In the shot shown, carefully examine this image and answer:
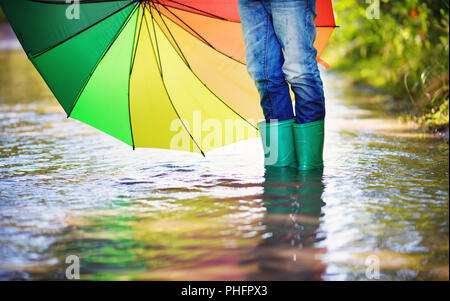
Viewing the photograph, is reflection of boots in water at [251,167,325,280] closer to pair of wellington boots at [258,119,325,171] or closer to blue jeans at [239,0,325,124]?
pair of wellington boots at [258,119,325,171]

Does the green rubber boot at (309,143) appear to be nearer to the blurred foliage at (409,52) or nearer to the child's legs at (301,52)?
the child's legs at (301,52)

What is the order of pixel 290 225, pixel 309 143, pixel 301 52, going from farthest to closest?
1. pixel 309 143
2. pixel 301 52
3. pixel 290 225

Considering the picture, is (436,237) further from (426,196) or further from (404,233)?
(426,196)

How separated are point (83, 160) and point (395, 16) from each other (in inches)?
146

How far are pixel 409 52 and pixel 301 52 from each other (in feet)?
11.5

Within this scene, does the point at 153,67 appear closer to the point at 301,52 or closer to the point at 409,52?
the point at 301,52

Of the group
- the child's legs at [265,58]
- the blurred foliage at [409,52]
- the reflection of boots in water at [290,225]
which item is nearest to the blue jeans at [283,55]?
the child's legs at [265,58]

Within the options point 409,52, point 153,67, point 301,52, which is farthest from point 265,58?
point 409,52

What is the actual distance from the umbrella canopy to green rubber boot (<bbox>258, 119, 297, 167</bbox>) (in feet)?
0.99

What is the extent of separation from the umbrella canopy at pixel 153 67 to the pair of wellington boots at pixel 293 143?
320 millimetres

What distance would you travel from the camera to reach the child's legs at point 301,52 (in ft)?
12.5

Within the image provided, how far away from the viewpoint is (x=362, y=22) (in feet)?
28.8

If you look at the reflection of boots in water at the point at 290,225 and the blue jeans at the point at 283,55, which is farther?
A: the blue jeans at the point at 283,55

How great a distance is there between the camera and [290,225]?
3096 mm
